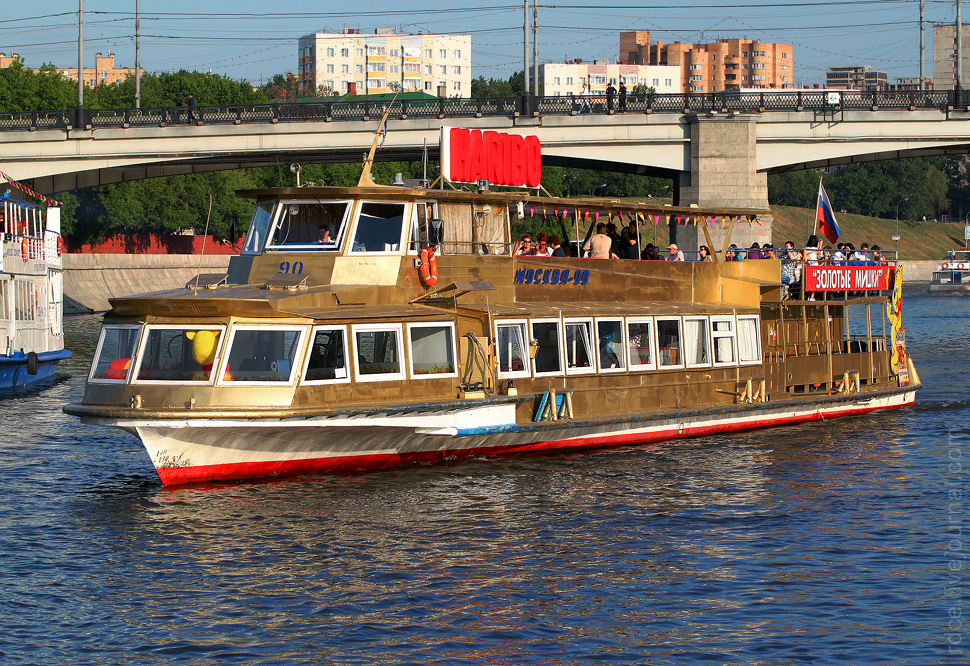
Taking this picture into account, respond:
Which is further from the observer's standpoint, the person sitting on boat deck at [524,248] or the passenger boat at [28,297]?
the passenger boat at [28,297]

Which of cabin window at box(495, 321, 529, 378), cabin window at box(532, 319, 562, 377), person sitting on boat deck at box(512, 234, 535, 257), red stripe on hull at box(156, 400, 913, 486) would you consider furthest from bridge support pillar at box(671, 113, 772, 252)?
cabin window at box(495, 321, 529, 378)

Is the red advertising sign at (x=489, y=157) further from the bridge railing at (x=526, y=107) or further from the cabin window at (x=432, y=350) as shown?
the bridge railing at (x=526, y=107)

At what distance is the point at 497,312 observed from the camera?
21.6 meters

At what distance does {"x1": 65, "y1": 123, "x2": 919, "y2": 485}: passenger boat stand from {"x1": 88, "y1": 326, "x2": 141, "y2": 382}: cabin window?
1.4 inches

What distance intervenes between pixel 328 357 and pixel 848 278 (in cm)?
1561

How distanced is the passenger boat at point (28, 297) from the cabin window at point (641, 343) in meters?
21.4

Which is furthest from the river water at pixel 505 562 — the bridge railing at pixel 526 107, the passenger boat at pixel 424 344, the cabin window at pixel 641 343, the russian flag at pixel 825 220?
the bridge railing at pixel 526 107

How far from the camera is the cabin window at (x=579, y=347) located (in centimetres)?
2295

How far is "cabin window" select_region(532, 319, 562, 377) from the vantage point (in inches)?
886

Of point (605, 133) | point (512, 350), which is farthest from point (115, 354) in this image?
point (605, 133)

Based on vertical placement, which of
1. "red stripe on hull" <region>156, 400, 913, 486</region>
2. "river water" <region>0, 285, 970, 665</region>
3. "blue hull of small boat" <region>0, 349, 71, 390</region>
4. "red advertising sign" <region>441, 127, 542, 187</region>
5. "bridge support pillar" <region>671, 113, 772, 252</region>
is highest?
"bridge support pillar" <region>671, 113, 772, 252</region>

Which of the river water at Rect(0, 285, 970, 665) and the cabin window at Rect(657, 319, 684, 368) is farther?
the cabin window at Rect(657, 319, 684, 368)

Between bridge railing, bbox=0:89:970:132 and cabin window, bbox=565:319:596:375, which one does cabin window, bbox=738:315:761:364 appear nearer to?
cabin window, bbox=565:319:596:375

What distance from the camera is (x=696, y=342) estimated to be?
2530 centimetres
